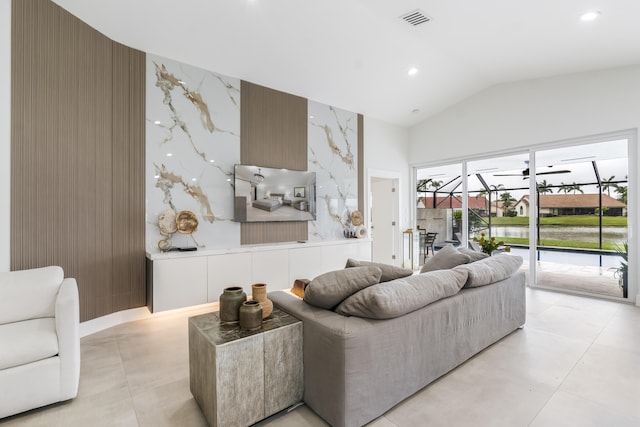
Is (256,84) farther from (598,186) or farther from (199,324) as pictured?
(598,186)

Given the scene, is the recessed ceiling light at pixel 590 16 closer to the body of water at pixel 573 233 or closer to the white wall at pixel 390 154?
the body of water at pixel 573 233

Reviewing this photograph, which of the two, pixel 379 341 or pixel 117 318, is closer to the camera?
pixel 379 341

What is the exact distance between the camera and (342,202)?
18.3 ft

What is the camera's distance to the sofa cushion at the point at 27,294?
2201mm

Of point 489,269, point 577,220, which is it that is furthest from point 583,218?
point 489,269

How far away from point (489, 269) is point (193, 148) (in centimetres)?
354

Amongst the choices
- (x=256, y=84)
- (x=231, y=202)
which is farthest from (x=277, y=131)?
(x=231, y=202)

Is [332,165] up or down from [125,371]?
up

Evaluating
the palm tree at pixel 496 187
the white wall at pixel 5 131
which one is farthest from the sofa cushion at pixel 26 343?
the palm tree at pixel 496 187

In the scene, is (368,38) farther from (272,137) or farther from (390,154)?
(390,154)

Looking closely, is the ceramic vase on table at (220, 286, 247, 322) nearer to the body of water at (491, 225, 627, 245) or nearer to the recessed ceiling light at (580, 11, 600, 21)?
the recessed ceiling light at (580, 11, 600, 21)

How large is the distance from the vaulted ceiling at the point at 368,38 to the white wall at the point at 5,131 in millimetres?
539

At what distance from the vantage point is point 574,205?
4.71 m

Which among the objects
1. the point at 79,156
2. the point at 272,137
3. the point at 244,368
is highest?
the point at 272,137
